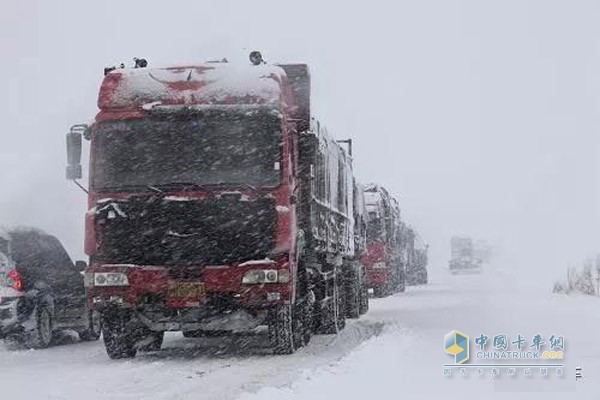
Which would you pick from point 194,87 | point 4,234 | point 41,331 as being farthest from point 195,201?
point 41,331

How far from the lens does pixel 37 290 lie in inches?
536

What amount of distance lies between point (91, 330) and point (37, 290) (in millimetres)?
2065

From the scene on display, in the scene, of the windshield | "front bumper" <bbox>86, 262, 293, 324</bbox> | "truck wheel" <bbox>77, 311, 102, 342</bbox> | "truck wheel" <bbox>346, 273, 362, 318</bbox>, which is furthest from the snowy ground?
"truck wheel" <bbox>346, 273, 362, 318</bbox>

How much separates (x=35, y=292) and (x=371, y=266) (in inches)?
795

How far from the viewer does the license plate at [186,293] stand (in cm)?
1180

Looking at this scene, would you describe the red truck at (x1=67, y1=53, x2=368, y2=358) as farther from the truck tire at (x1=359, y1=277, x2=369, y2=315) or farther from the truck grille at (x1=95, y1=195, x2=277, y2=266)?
the truck tire at (x1=359, y1=277, x2=369, y2=315)

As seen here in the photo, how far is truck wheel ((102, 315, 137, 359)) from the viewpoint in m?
12.5

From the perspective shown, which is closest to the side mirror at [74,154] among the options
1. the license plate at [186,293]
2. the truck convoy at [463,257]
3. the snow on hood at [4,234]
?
the snow on hood at [4,234]

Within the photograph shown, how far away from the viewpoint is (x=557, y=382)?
8.95 metres

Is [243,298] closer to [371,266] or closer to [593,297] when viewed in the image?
[593,297]

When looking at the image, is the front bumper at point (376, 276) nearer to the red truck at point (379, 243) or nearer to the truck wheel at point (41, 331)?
the red truck at point (379, 243)

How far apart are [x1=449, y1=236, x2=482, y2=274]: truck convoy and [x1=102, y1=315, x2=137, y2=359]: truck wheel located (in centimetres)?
7198

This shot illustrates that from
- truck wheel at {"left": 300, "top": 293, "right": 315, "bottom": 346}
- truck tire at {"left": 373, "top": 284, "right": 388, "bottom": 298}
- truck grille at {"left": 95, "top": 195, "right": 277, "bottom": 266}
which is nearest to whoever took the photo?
truck grille at {"left": 95, "top": 195, "right": 277, "bottom": 266}

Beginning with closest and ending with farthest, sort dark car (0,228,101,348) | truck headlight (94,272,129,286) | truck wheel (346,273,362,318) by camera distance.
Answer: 1. truck headlight (94,272,129,286)
2. dark car (0,228,101,348)
3. truck wheel (346,273,362,318)
